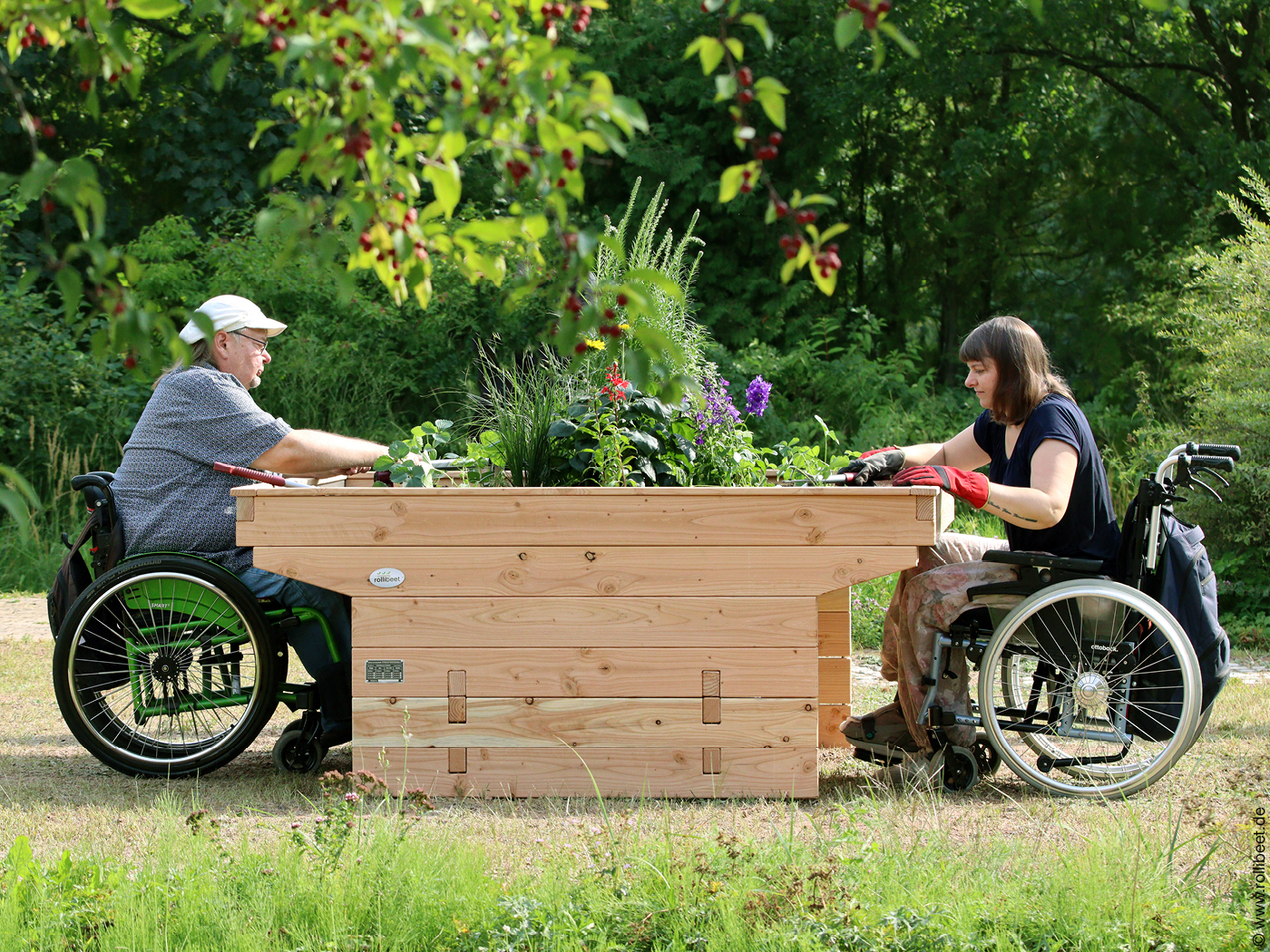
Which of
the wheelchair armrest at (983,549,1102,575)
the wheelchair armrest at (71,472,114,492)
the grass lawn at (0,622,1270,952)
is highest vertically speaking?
the wheelchair armrest at (71,472,114,492)

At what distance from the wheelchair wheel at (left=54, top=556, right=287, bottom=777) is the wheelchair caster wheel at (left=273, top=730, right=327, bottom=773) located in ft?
0.48

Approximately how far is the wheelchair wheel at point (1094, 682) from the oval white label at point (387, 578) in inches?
63.7

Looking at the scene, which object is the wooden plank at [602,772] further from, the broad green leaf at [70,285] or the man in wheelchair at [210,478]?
the broad green leaf at [70,285]

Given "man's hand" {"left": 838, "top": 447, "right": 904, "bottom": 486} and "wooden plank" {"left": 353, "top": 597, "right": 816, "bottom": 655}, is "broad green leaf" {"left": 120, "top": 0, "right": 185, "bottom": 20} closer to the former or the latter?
"wooden plank" {"left": 353, "top": 597, "right": 816, "bottom": 655}

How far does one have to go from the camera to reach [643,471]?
134 inches

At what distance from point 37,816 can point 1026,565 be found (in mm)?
2753

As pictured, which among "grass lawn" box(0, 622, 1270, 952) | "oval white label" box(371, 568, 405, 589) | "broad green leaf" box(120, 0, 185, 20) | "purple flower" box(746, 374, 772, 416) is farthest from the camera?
"purple flower" box(746, 374, 772, 416)

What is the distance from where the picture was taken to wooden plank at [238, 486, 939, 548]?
3.20 meters

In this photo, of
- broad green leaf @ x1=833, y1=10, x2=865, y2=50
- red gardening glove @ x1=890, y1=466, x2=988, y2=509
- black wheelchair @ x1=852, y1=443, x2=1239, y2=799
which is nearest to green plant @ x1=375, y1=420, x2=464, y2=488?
red gardening glove @ x1=890, y1=466, x2=988, y2=509

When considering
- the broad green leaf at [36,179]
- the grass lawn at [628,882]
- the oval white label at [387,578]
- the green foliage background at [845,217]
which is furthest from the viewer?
the green foliage background at [845,217]

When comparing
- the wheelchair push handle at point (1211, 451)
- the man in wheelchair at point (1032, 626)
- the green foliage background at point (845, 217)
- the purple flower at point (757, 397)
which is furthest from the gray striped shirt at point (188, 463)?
the green foliage background at point (845, 217)

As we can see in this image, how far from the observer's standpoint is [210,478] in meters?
3.51

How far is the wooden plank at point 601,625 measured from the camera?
10.6 feet

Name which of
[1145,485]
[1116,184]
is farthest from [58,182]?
[1116,184]
